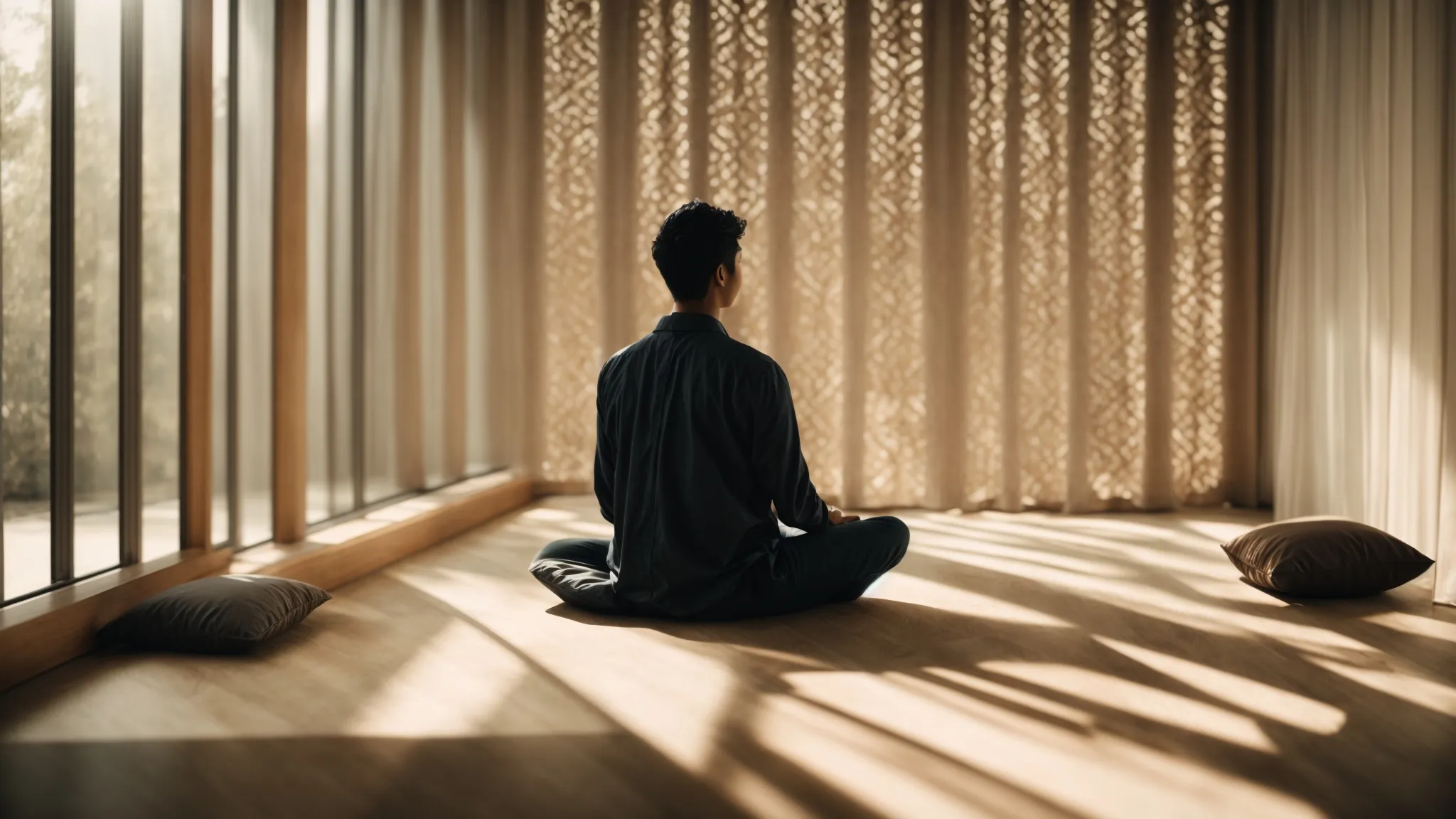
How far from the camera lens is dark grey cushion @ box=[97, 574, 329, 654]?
81.0 inches

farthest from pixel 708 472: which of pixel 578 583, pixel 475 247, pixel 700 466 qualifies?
pixel 475 247

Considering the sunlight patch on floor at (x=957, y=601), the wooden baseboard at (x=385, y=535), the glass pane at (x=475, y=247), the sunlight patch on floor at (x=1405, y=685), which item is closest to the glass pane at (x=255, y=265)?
the wooden baseboard at (x=385, y=535)

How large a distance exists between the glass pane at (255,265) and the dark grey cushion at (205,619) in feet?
2.07

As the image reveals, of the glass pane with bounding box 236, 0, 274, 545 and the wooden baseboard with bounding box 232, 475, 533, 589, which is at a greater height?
the glass pane with bounding box 236, 0, 274, 545

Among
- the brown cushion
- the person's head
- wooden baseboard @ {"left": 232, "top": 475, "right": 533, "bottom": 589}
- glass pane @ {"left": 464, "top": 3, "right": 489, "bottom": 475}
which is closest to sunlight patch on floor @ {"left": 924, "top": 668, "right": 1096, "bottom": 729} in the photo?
the person's head

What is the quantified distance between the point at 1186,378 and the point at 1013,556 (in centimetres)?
147

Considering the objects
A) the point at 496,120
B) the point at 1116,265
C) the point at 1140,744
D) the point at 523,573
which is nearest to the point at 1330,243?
the point at 1116,265

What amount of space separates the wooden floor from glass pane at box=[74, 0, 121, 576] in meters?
0.37

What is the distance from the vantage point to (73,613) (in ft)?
6.63

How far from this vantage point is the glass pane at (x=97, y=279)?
2164mm

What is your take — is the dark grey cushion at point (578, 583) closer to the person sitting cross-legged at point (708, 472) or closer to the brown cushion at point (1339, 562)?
the person sitting cross-legged at point (708, 472)

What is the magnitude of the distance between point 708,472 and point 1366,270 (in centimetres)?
227

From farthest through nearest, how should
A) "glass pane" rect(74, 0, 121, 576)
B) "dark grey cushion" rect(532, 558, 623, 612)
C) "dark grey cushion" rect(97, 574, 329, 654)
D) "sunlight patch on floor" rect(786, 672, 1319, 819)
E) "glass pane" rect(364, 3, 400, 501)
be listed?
"glass pane" rect(364, 3, 400, 501) → "dark grey cushion" rect(532, 558, 623, 612) → "glass pane" rect(74, 0, 121, 576) → "dark grey cushion" rect(97, 574, 329, 654) → "sunlight patch on floor" rect(786, 672, 1319, 819)

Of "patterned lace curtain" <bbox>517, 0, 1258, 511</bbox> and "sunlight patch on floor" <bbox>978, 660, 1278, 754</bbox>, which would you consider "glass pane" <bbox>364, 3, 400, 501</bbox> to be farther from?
"sunlight patch on floor" <bbox>978, 660, 1278, 754</bbox>
